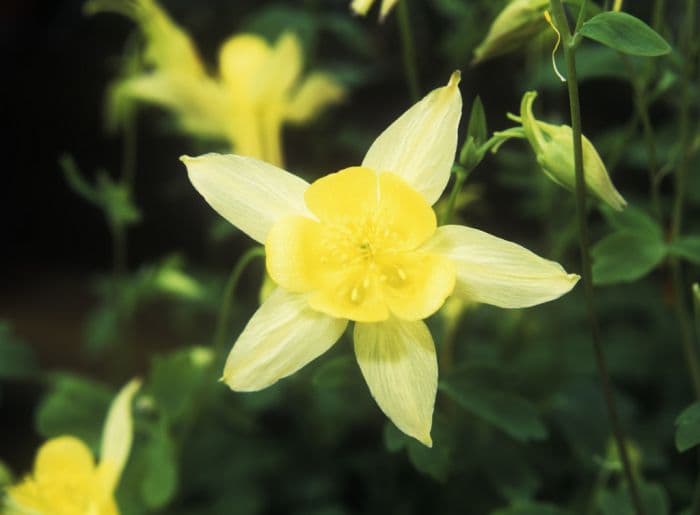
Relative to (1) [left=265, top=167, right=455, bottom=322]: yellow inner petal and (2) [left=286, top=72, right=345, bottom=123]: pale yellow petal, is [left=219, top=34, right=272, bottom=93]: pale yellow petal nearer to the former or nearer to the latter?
(2) [left=286, top=72, right=345, bottom=123]: pale yellow petal

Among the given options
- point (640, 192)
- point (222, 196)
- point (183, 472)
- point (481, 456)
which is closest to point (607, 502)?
point (481, 456)

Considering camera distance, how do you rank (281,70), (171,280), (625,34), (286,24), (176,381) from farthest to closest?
(286,24) → (281,70) → (171,280) → (176,381) → (625,34)

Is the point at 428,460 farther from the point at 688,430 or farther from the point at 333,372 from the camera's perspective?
the point at 688,430

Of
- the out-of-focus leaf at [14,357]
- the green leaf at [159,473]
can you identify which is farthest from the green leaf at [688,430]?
the out-of-focus leaf at [14,357]

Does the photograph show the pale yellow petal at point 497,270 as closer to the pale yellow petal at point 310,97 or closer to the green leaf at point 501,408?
the green leaf at point 501,408

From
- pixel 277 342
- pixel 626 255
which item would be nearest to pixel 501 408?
pixel 626 255

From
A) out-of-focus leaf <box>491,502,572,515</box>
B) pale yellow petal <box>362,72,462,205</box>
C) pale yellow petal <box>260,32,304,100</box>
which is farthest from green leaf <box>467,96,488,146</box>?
pale yellow petal <box>260,32,304,100</box>

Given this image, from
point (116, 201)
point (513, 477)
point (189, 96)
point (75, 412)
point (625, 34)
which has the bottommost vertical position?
point (513, 477)
